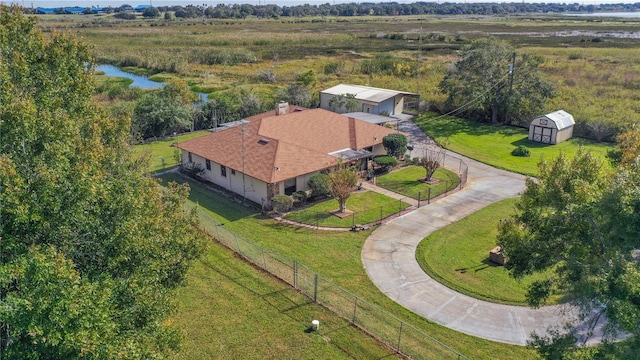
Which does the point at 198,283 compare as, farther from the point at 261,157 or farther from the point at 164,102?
the point at 164,102

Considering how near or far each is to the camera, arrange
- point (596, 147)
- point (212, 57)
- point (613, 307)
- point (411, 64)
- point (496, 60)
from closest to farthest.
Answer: point (613, 307) → point (596, 147) → point (496, 60) → point (411, 64) → point (212, 57)

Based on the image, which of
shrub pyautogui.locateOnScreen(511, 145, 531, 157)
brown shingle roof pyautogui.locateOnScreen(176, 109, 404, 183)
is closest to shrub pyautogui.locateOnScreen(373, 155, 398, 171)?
brown shingle roof pyautogui.locateOnScreen(176, 109, 404, 183)

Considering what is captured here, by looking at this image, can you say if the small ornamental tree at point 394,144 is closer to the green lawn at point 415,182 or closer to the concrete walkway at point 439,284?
the green lawn at point 415,182

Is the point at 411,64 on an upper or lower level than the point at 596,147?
upper

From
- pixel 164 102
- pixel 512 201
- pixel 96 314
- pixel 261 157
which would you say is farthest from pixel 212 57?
pixel 96 314

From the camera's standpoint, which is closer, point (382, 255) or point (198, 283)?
point (198, 283)

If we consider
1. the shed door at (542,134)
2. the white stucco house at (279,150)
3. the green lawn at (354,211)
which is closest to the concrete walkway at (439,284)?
the green lawn at (354,211)

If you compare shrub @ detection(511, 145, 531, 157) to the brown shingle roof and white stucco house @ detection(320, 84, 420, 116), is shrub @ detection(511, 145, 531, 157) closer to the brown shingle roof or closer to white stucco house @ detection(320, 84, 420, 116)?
the brown shingle roof

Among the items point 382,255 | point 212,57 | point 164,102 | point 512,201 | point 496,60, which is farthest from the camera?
point 212,57
